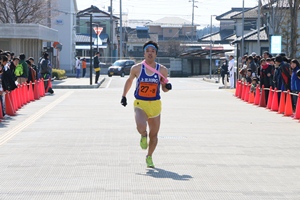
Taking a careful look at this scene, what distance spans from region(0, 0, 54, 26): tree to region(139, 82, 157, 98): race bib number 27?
41287mm

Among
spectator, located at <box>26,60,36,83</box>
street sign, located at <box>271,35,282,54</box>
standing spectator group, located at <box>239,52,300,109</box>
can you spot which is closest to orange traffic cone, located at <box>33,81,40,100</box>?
spectator, located at <box>26,60,36,83</box>

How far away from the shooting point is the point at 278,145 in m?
13.8

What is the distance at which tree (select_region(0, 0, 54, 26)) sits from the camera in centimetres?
5181

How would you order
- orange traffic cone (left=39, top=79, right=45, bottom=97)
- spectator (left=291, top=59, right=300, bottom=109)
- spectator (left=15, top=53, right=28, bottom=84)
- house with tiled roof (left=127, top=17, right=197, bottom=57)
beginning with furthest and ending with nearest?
house with tiled roof (left=127, top=17, right=197, bottom=57) → orange traffic cone (left=39, top=79, right=45, bottom=97) → spectator (left=15, top=53, right=28, bottom=84) → spectator (left=291, top=59, right=300, bottom=109)

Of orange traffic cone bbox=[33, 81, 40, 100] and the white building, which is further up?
the white building

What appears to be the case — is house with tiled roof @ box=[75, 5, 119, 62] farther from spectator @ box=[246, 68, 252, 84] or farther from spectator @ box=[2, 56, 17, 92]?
spectator @ box=[2, 56, 17, 92]

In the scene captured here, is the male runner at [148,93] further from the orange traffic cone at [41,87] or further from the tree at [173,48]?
the tree at [173,48]

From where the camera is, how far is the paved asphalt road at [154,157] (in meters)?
8.98

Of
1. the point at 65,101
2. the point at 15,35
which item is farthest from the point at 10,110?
the point at 15,35

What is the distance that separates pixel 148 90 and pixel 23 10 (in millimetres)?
45348

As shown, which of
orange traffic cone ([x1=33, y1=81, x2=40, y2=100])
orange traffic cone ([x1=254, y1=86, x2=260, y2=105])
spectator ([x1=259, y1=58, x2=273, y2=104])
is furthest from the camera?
orange traffic cone ([x1=33, y1=81, x2=40, y2=100])

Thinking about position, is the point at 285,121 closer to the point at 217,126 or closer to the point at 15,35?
the point at 217,126

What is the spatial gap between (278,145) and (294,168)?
2853 millimetres

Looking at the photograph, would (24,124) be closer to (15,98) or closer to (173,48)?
(15,98)
